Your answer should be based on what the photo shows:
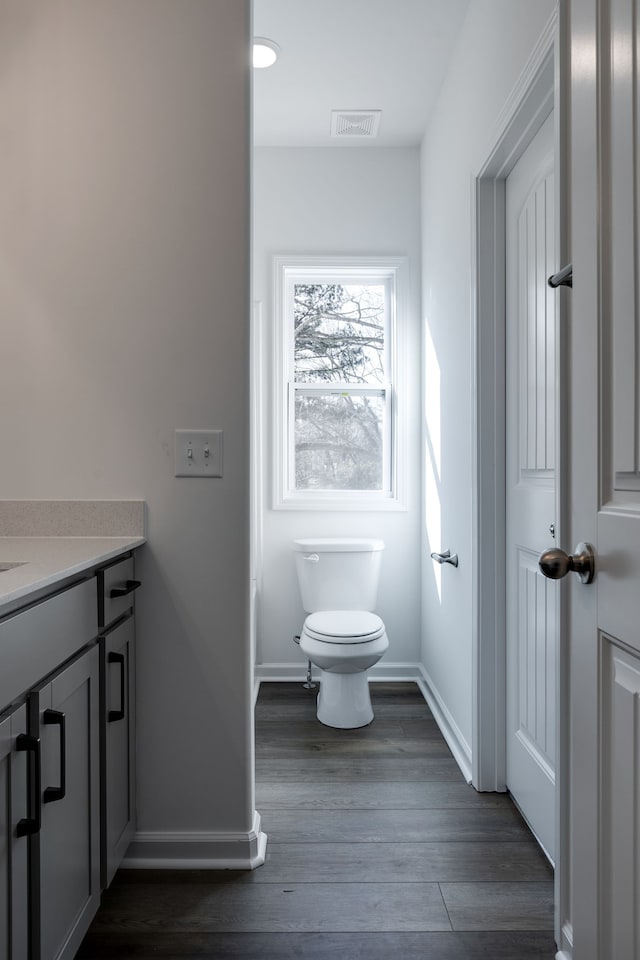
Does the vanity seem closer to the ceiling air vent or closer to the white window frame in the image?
the white window frame

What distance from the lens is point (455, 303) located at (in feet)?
7.86

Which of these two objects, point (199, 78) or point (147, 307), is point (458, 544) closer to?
point (147, 307)

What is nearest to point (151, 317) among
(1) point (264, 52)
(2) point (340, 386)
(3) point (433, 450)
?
(1) point (264, 52)

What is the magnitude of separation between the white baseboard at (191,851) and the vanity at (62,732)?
10cm

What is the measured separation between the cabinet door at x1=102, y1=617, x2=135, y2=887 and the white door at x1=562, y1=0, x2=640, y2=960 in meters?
0.98

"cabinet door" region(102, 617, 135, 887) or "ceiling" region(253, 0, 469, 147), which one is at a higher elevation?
"ceiling" region(253, 0, 469, 147)

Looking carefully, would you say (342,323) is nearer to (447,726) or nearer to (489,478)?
(489,478)

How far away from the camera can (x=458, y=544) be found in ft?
7.69

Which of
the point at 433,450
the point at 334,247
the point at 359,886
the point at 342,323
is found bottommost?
the point at 359,886

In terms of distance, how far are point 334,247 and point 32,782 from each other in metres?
2.74

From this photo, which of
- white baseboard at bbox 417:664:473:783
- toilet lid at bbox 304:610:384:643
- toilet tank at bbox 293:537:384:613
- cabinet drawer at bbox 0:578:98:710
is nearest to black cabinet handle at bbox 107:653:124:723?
cabinet drawer at bbox 0:578:98:710

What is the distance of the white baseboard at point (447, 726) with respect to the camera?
2.21 metres

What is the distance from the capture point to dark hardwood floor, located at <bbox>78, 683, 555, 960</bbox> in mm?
1409

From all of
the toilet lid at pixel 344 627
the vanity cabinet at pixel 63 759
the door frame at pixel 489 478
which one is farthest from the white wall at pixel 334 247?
the vanity cabinet at pixel 63 759
